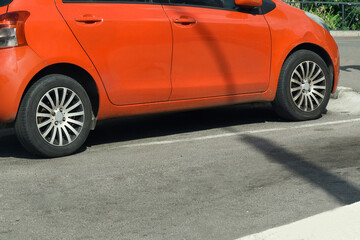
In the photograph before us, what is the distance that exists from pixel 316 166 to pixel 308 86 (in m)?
2.54

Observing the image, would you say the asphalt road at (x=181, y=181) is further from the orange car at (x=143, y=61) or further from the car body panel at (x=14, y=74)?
the car body panel at (x=14, y=74)

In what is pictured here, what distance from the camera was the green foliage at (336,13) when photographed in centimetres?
2697

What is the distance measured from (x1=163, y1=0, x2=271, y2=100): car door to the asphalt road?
20.0 inches

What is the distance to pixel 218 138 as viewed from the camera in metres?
7.79

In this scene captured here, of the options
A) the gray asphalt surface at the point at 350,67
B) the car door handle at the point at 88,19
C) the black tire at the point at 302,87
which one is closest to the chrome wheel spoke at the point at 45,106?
the car door handle at the point at 88,19

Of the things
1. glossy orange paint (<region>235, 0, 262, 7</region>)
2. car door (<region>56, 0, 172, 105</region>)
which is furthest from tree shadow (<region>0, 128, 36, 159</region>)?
glossy orange paint (<region>235, 0, 262, 7</region>)

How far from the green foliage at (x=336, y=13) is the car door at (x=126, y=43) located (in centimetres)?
2020

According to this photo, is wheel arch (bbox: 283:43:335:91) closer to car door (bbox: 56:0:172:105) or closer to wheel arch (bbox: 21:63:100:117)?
car door (bbox: 56:0:172:105)

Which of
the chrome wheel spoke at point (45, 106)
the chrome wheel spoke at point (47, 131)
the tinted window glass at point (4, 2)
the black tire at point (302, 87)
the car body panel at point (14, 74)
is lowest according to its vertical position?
the black tire at point (302, 87)

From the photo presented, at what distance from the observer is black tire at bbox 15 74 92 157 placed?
6.77m

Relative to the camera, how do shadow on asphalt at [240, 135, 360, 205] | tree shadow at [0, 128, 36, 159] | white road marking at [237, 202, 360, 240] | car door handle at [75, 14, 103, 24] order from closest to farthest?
1. white road marking at [237, 202, 360, 240]
2. shadow on asphalt at [240, 135, 360, 205]
3. car door handle at [75, 14, 103, 24]
4. tree shadow at [0, 128, 36, 159]

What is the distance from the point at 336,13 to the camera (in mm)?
27562

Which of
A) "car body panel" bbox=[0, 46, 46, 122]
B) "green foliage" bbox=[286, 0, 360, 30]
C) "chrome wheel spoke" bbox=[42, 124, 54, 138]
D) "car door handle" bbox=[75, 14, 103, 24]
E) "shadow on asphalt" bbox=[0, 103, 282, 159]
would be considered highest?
"car door handle" bbox=[75, 14, 103, 24]

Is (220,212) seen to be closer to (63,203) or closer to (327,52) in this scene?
(63,203)
